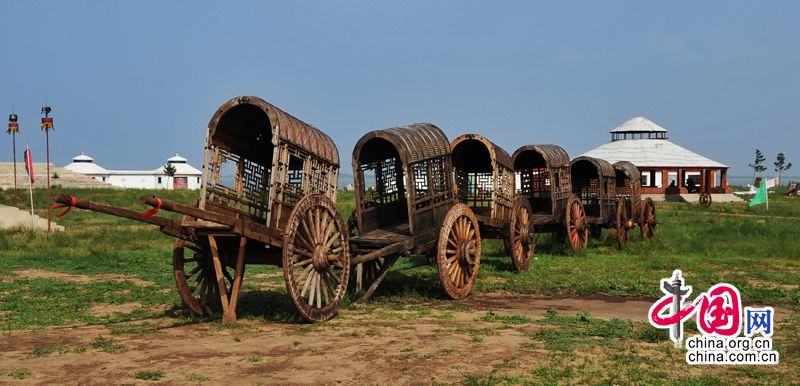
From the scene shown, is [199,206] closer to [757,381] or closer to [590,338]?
[590,338]

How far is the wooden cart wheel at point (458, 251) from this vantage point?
39.8ft

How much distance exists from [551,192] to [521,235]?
2.74 metres

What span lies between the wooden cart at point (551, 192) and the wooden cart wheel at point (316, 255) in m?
7.59

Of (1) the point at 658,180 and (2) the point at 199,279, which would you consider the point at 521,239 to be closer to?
(2) the point at 199,279

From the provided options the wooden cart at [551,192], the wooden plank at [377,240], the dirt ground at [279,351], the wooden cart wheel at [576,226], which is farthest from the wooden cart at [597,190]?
the dirt ground at [279,351]

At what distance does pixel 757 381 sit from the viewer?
7.10 metres

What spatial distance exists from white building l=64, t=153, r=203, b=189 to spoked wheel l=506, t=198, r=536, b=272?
238 ft

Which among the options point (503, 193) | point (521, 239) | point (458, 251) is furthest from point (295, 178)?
point (521, 239)

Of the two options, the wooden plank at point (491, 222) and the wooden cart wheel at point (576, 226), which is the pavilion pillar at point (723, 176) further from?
the wooden plank at point (491, 222)

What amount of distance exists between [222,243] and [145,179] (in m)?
82.0

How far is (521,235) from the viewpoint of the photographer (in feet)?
52.3

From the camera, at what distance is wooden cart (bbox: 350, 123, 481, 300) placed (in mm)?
11984

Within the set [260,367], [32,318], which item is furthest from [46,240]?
[260,367]

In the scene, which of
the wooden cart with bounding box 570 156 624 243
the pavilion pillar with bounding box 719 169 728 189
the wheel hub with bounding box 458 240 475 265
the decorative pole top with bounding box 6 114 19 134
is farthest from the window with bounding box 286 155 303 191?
the pavilion pillar with bounding box 719 169 728 189
